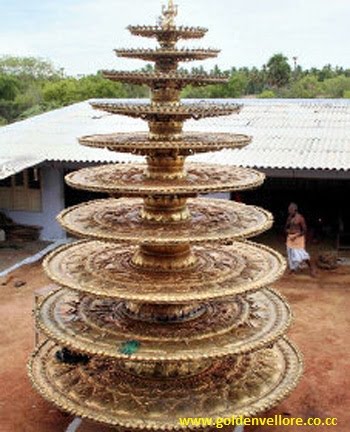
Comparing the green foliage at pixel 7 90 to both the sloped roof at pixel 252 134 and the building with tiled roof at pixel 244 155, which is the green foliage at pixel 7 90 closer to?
the sloped roof at pixel 252 134

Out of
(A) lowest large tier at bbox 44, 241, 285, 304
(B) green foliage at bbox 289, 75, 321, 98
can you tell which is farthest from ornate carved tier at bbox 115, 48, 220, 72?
(B) green foliage at bbox 289, 75, 321, 98

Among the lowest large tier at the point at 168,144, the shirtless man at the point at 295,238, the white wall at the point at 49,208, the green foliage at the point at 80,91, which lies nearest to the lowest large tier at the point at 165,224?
the lowest large tier at the point at 168,144

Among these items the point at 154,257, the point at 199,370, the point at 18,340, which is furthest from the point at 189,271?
the point at 18,340

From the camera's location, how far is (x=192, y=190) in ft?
23.2

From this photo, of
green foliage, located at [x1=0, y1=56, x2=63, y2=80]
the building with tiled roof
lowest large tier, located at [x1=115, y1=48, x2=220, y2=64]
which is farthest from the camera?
green foliage, located at [x1=0, y1=56, x2=63, y2=80]

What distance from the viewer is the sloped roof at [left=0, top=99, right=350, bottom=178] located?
1645cm

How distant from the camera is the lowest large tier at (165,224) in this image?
725 centimetres

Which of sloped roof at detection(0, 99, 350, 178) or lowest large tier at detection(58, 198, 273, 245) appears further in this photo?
sloped roof at detection(0, 99, 350, 178)

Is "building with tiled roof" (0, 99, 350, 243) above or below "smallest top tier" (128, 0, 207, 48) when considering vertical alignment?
below

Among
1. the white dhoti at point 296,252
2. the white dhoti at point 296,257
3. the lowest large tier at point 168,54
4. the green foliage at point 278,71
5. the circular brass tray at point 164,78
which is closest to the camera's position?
the circular brass tray at point 164,78

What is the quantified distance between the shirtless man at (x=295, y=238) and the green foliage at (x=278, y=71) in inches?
2527

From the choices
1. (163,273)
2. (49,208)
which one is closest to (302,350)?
(163,273)

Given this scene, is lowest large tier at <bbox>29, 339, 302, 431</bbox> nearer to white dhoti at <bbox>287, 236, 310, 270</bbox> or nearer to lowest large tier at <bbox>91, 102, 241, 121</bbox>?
lowest large tier at <bbox>91, 102, 241, 121</bbox>

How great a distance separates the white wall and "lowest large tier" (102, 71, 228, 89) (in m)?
11.6
